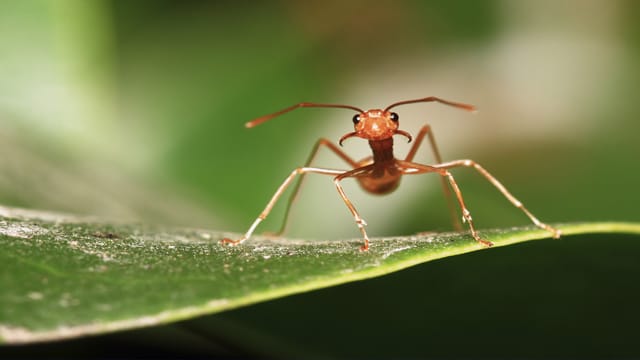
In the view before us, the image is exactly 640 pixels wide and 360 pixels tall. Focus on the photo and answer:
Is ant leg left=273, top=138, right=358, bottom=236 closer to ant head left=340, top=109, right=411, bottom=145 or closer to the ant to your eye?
the ant

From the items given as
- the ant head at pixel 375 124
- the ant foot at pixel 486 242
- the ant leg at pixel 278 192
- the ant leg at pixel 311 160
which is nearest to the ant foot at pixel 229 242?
the ant leg at pixel 278 192

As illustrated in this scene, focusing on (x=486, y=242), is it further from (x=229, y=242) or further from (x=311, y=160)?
(x=311, y=160)

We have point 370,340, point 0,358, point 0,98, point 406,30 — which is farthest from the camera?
point 406,30

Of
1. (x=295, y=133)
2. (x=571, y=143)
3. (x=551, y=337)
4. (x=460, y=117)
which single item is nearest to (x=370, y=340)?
(x=551, y=337)

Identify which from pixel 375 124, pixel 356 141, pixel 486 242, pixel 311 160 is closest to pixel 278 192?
pixel 375 124

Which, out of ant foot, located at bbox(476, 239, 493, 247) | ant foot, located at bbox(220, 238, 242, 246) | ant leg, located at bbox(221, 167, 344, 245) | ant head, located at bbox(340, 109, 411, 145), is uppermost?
ant head, located at bbox(340, 109, 411, 145)

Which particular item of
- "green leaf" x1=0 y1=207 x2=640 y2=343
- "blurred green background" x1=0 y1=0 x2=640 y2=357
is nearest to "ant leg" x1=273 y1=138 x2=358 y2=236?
"blurred green background" x1=0 y1=0 x2=640 y2=357

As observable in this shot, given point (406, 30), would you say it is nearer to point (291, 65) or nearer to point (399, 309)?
point (291, 65)

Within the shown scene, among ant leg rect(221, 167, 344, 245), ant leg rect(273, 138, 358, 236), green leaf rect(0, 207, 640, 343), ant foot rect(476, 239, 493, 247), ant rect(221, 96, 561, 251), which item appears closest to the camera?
green leaf rect(0, 207, 640, 343)
